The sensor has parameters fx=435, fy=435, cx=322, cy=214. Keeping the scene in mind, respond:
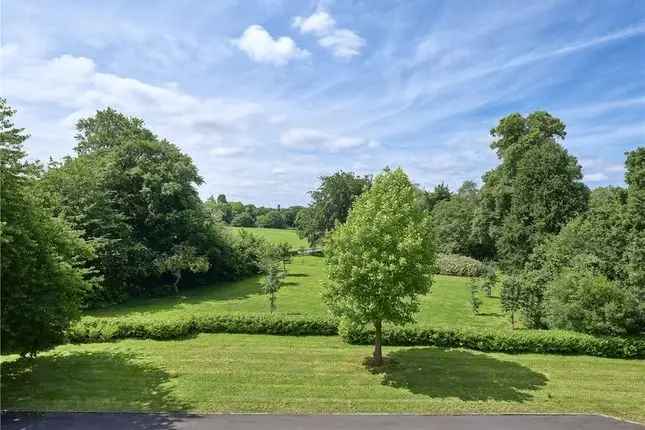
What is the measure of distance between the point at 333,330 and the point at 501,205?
27.5 metres

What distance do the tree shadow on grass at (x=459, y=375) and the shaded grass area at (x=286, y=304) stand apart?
545 centimetres

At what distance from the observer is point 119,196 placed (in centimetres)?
3606

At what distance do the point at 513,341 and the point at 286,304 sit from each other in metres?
16.2

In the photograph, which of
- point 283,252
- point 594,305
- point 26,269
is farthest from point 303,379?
point 283,252

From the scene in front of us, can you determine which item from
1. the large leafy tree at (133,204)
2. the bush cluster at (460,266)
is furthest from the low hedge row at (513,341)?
the bush cluster at (460,266)

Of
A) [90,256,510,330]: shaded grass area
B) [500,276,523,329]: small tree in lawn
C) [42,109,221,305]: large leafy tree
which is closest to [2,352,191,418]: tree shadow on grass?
[90,256,510,330]: shaded grass area

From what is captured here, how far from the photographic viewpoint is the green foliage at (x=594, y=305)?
19234mm

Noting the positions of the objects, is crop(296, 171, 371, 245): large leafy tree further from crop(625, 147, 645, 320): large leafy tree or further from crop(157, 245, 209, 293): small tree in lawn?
crop(625, 147, 645, 320): large leafy tree

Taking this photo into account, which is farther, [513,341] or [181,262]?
[181,262]

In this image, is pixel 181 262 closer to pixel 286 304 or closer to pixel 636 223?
pixel 286 304

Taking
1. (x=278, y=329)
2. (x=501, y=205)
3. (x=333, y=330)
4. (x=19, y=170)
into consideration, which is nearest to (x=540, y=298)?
(x=333, y=330)

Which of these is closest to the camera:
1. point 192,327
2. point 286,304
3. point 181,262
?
point 192,327

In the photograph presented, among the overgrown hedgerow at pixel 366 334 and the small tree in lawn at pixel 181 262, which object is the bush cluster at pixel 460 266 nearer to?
the small tree in lawn at pixel 181 262

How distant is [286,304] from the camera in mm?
31406
